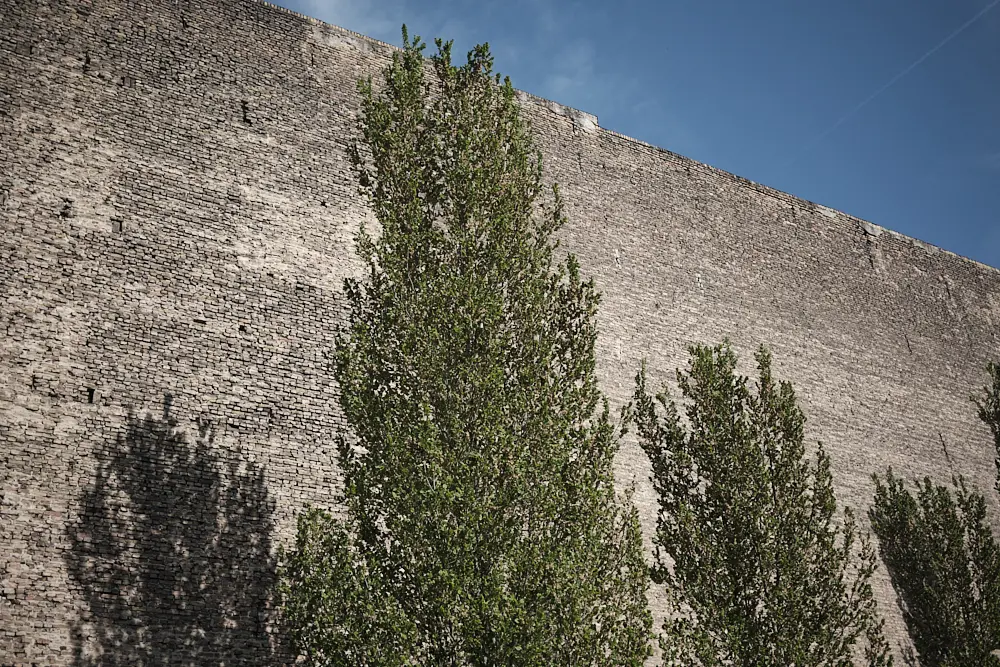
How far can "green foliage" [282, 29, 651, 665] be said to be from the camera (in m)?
6.16

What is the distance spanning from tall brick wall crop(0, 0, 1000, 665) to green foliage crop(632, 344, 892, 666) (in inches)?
83.5

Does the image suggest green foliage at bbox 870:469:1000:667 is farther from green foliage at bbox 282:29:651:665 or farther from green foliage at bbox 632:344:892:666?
green foliage at bbox 282:29:651:665

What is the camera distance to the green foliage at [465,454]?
243 inches

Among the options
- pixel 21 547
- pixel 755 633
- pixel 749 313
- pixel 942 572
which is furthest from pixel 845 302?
pixel 21 547

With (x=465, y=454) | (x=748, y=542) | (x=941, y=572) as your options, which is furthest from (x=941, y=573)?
(x=465, y=454)

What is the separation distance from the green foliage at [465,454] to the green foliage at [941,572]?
17.5 ft

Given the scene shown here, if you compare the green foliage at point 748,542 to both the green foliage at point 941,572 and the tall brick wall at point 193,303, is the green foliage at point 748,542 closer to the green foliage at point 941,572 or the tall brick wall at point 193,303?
the tall brick wall at point 193,303

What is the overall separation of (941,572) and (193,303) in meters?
8.72

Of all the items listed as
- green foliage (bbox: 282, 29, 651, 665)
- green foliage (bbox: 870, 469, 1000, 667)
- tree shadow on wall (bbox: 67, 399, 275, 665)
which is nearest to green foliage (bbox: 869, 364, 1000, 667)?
green foliage (bbox: 870, 469, 1000, 667)

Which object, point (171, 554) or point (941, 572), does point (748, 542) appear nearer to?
point (941, 572)

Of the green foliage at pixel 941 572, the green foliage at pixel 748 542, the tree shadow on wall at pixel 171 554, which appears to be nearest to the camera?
the tree shadow on wall at pixel 171 554

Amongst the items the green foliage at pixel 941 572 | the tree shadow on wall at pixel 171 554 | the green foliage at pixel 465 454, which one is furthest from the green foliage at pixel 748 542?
the tree shadow on wall at pixel 171 554

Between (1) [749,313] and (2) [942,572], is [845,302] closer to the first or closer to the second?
(1) [749,313]

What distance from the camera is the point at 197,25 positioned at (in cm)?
1002
